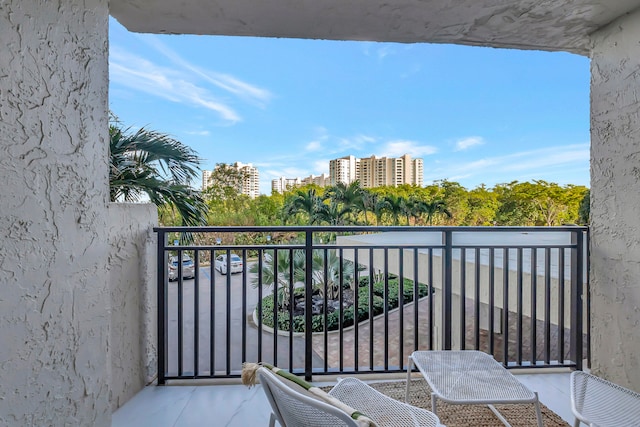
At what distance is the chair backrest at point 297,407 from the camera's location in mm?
943

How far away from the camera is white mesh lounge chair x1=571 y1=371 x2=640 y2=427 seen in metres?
1.35

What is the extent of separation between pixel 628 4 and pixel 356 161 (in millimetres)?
14844

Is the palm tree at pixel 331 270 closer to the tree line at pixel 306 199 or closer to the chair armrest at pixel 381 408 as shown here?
the tree line at pixel 306 199

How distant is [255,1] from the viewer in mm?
1846

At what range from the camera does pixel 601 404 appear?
144cm

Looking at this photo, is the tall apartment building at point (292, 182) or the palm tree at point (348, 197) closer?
the palm tree at point (348, 197)

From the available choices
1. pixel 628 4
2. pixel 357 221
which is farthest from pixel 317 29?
pixel 357 221

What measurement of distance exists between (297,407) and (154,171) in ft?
8.42

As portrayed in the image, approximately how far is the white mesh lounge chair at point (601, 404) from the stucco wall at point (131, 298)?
231 cm

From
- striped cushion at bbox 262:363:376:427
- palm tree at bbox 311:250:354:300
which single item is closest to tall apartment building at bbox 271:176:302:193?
palm tree at bbox 311:250:354:300

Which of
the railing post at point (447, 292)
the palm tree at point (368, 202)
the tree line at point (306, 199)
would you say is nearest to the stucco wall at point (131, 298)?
the tree line at point (306, 199)

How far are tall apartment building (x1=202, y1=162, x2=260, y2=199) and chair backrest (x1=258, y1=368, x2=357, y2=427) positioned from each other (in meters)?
14.5

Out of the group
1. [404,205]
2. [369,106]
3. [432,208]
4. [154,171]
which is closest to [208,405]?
[154,171]

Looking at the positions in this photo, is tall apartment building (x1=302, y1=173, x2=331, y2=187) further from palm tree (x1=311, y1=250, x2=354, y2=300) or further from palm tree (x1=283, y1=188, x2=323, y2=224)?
palm tree (x1=311, y1=250, x2=354, y2=300)
